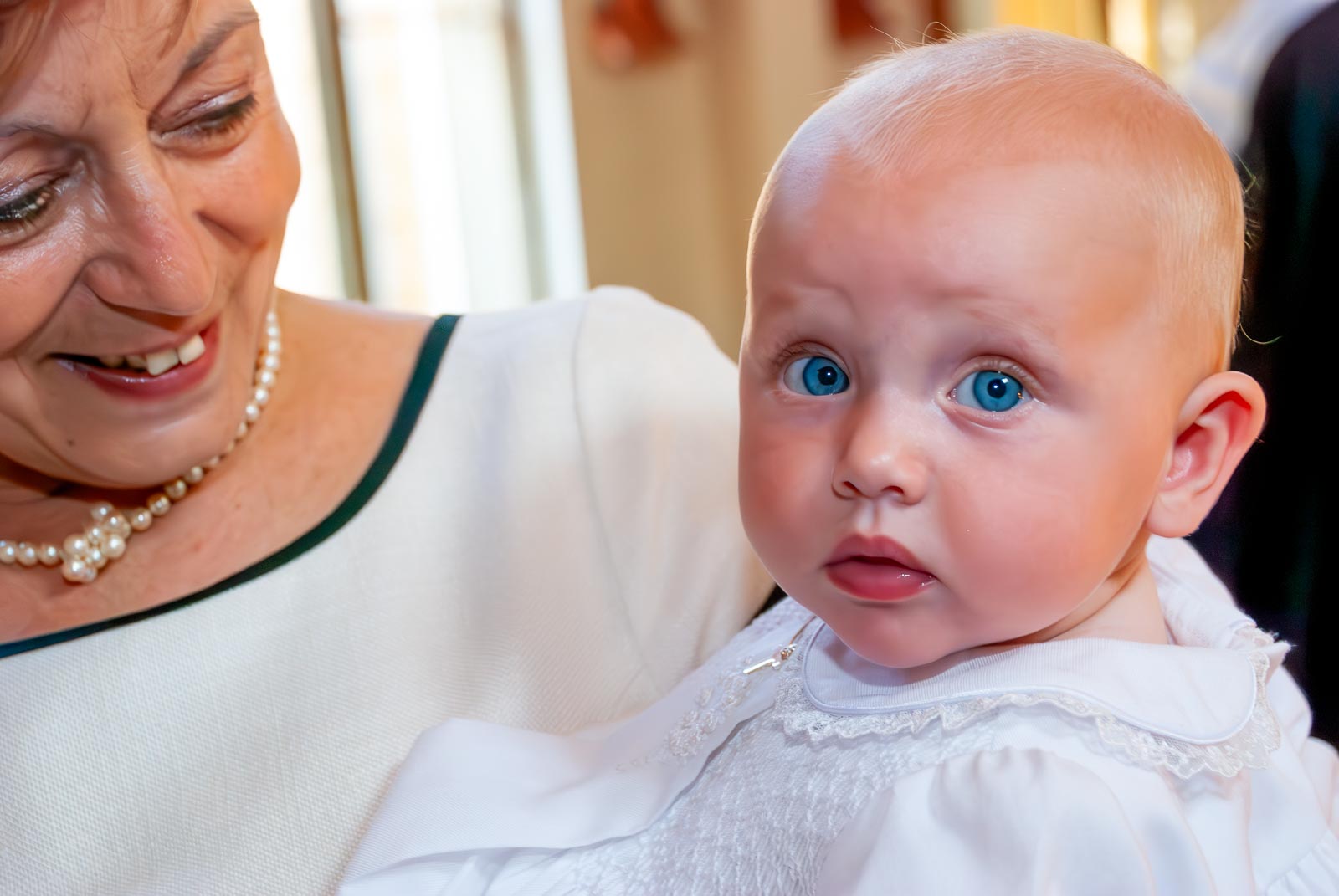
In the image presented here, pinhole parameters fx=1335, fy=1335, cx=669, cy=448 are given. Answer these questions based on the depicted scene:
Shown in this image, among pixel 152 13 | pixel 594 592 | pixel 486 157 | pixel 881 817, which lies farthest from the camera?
pixel 486 157

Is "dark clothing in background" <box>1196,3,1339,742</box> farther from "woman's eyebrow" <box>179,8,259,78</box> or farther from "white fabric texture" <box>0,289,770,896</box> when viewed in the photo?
"woman's eyebrow" <box>179,8,259,78</box>

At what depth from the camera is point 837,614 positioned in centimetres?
99

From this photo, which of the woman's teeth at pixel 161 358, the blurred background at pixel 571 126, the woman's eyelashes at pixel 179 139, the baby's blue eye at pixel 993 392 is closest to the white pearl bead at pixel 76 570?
the woman's teeth at pixel 161 358

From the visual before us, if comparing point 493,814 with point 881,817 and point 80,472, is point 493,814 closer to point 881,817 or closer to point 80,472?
point 881,817

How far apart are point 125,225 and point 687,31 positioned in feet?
11.6

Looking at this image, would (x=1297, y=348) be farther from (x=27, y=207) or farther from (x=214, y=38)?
(x=27, y=207)

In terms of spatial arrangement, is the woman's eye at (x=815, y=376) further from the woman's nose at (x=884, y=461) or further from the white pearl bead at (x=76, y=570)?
the white pearl bead at (x=76, y=570)

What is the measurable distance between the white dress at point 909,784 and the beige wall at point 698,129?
325cm

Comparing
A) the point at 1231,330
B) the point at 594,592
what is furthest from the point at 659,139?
the point at 1231,330

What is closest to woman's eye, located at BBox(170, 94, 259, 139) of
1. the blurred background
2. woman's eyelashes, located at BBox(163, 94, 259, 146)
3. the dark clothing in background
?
woman's eyelashes, located at BBox(163, 94, 259, 146)

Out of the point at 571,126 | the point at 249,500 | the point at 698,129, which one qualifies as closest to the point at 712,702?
the point at 249,500

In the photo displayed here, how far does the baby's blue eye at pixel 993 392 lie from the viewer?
93 cm

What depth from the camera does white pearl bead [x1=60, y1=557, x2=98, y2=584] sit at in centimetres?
128

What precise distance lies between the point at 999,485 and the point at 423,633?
63 centimetres
